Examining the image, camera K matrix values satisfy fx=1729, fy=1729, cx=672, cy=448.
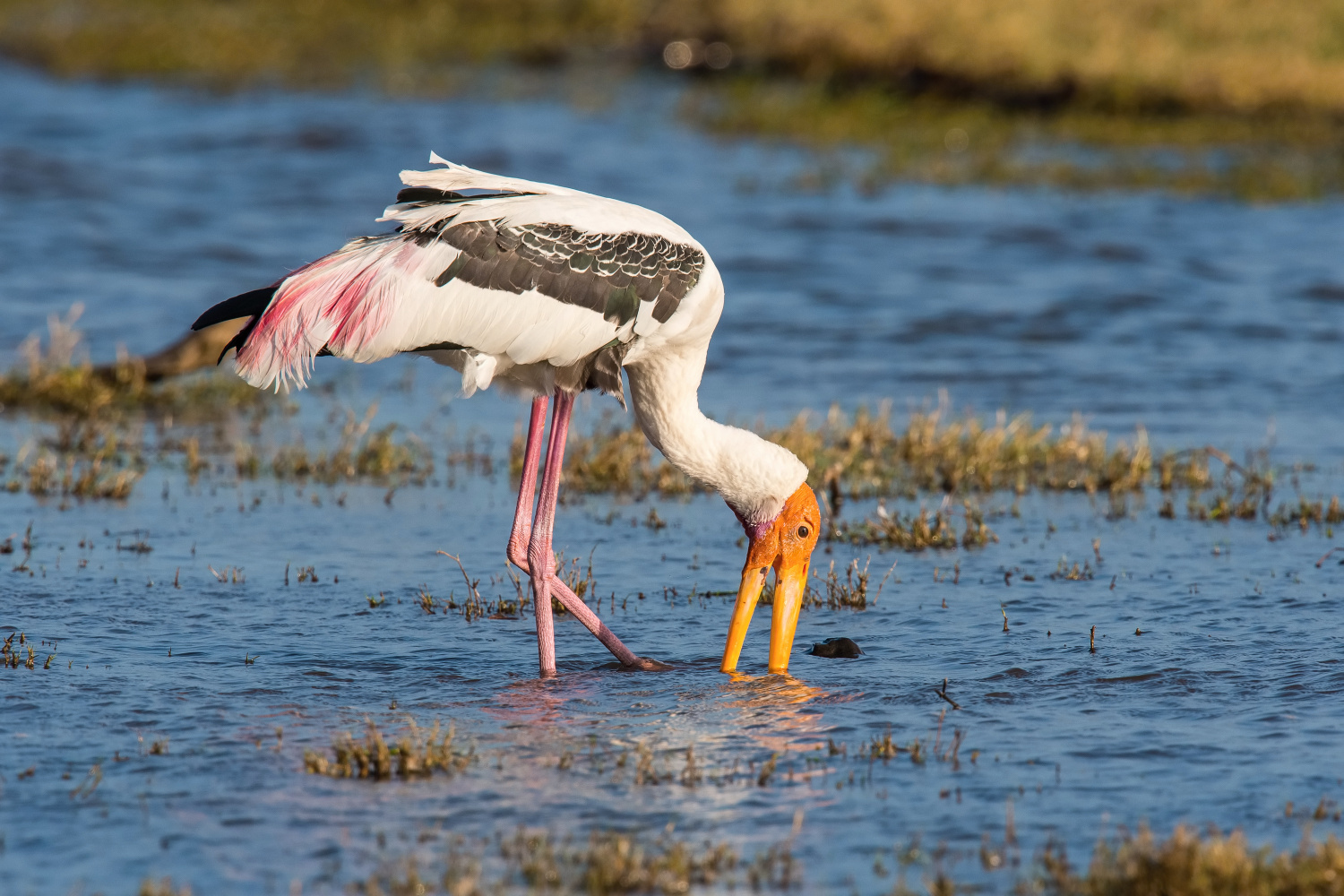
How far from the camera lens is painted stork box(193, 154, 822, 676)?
5984 millimetres

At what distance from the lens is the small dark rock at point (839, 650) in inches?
246

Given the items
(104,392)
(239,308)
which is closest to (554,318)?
(239,308)

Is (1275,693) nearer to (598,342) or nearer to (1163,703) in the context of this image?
(1163,703)

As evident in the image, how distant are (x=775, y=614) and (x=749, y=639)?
393 mm

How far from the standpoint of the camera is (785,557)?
6.25m

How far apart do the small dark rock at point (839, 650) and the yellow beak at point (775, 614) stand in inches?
4.3

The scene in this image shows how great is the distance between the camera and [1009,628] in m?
6.52

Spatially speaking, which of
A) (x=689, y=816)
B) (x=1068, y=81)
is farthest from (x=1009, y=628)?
(x=1068, y=81)

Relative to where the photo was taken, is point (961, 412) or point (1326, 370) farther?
point (1326, 370)

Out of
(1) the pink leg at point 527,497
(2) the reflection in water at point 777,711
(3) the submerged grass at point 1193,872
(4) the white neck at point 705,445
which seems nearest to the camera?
(3) the submerged grass at point 1193,872

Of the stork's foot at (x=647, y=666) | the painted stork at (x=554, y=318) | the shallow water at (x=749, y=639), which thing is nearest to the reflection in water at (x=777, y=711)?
the shallow water at (x=749, y=639)

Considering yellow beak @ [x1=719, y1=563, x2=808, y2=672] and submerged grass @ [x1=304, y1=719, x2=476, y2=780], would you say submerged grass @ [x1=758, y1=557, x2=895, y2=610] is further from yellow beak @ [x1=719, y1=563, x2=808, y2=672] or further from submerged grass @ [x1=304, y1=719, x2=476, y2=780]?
submerged grass @ [x1=304, y1=719, x2=476, y2=780]

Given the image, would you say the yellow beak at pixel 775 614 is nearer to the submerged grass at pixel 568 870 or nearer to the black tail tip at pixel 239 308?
the submerged grass at pixel 568 870

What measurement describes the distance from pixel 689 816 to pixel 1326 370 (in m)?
8.73
